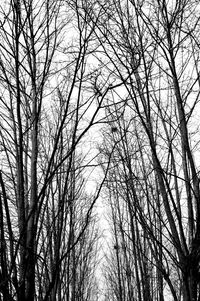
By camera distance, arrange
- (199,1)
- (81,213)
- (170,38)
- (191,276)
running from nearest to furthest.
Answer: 1. (191,276)
2. (170,38)
3. (199,1)
4. (81,213)

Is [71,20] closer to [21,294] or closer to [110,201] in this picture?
[21,294]

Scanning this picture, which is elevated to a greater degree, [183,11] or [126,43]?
[183,11]

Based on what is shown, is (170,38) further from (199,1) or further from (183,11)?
(199,1)

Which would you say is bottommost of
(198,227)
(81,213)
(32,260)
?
(32,260)

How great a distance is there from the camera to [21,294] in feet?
4.19

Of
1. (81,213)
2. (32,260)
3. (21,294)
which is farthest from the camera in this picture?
(81,213)

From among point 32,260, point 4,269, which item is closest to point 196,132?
point 32,260

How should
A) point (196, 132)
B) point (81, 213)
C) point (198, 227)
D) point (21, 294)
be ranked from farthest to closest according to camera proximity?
point (81, 213) < point (196, 132) < point (198, 227) < point (21, 294)

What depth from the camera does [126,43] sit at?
8.81 feet

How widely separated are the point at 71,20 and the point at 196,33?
111 centimetres

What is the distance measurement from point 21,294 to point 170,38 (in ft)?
7.16

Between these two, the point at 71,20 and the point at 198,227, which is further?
the point at 71,20

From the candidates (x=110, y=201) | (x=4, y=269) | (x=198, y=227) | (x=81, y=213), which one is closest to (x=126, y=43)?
(x=198, y=227)

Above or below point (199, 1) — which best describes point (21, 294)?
below
